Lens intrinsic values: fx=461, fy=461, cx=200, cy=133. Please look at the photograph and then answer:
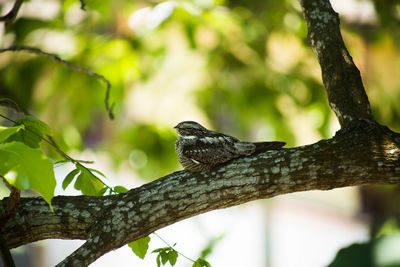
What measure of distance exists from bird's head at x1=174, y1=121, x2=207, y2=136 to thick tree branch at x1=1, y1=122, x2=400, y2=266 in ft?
2.07

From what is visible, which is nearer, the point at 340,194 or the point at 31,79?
the point at 31,79

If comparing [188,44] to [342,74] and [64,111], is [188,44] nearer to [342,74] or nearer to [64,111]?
[64,111]

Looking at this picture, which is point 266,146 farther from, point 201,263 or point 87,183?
point 87,183

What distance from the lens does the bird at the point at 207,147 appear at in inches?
88.8

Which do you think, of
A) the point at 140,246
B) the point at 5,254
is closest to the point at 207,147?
the point at 140,246

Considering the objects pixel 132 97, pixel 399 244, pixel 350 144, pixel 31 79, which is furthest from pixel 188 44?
pixel 350 144

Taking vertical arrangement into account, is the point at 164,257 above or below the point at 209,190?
below

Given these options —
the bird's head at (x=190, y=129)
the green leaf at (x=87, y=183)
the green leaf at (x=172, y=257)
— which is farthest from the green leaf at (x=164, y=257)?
the bird's head at (x=190, y=129)

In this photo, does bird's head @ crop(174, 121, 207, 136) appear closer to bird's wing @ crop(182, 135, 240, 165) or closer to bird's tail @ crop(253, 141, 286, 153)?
bird's wing @ crop(182, 135, 240, 165)

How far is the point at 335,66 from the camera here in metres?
2.29

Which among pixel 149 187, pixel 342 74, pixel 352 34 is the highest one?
pixel 352 34

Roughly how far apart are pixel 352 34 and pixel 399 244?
10.2 feet

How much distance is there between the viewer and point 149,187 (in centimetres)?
211

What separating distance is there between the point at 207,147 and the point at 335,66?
2.52 feet
